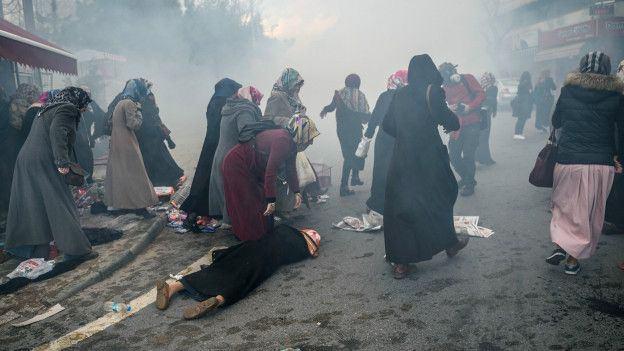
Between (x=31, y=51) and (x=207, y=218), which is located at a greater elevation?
(x=31, y=51)

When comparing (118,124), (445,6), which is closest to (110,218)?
(118,124)

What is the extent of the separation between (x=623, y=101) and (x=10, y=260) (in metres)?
6.49

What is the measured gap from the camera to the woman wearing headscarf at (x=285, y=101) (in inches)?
264

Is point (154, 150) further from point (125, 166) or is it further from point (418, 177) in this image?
point (418, 177)

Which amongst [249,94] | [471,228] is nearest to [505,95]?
[471,228]

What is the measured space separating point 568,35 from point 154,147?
1181 inches

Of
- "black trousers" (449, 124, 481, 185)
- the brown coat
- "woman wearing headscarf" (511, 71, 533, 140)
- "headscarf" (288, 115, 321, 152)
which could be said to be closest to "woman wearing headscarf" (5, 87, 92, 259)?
"headscarf" (288, 115, 321, 152)

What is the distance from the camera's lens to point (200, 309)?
3.77m

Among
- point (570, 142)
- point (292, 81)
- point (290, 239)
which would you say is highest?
point (292, 81)

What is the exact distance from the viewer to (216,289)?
4.07m

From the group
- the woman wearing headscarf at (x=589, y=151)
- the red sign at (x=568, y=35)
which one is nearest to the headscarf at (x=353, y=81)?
the woman wearing headscarf at (x=589, y=151)

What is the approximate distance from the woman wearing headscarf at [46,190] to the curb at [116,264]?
0.40m

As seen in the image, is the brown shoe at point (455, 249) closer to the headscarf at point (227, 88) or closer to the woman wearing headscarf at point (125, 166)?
the headscarf at point (227, 88)

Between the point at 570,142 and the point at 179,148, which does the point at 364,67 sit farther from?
the point at 570,142
